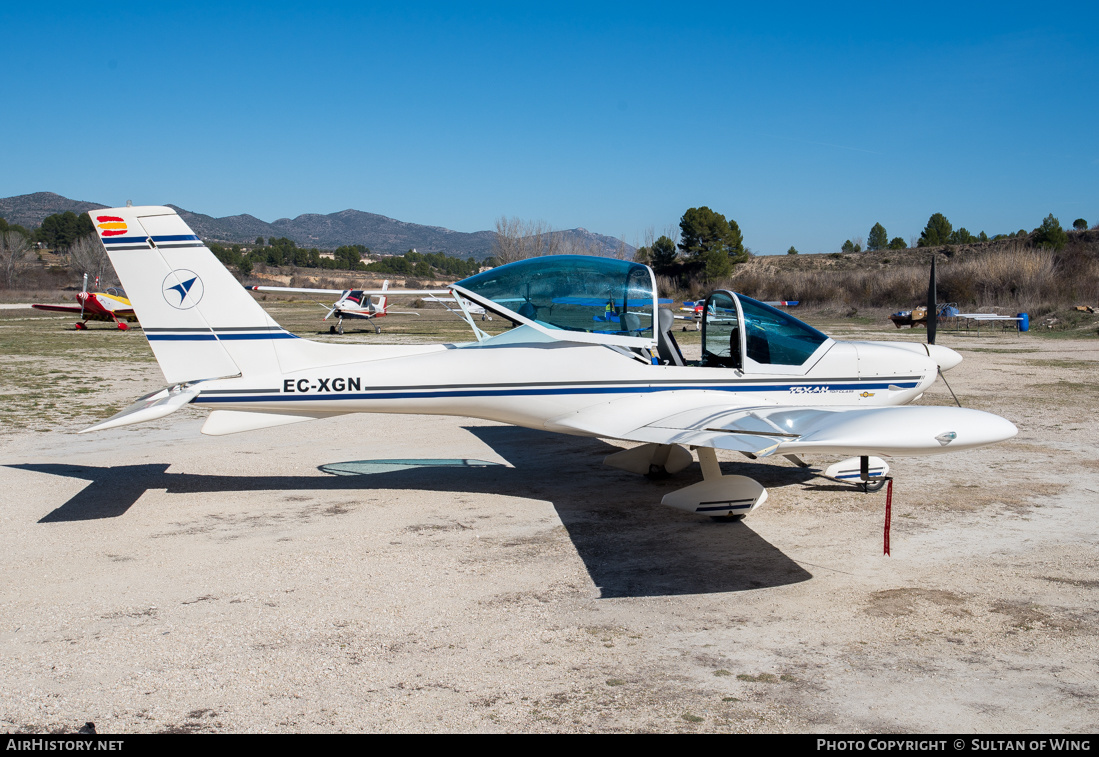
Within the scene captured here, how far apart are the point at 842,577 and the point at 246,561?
4348mm

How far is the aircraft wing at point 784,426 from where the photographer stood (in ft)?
15.4

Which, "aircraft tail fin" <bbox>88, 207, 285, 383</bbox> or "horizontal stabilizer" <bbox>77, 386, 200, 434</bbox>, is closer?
"horizontal stabilizer" <bbox>77, 386, 200, 434</bbox>

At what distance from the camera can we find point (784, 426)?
575cm

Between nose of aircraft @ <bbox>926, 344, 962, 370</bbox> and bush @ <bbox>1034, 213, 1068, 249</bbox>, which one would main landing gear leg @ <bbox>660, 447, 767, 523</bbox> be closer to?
nose of aircraft @ <bbox>926, 344, 962, 370</bbox>

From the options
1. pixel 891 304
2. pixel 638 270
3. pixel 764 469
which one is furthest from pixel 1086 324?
pixel 638 270

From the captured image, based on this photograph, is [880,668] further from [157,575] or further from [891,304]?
[891,304]

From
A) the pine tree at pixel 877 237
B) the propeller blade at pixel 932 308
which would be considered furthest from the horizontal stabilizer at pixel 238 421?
the pine tree at pixel 877 237

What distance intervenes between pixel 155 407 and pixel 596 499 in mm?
4073

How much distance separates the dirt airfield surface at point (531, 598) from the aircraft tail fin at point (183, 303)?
1396 mm

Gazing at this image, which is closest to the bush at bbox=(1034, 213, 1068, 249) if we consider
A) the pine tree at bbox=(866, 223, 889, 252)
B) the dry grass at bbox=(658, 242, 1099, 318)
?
the dry grass at bbox=(658, 242, 1099, 318)

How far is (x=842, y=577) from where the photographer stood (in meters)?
5.11

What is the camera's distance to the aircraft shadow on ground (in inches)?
205

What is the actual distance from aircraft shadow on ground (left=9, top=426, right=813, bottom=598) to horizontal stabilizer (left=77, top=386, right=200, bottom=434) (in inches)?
45.4

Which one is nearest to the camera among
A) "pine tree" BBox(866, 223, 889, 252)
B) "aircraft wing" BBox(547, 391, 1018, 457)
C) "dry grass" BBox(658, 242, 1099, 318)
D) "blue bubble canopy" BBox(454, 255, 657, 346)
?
"aircraft wing" BBox(547, 391, 1018, 457)
